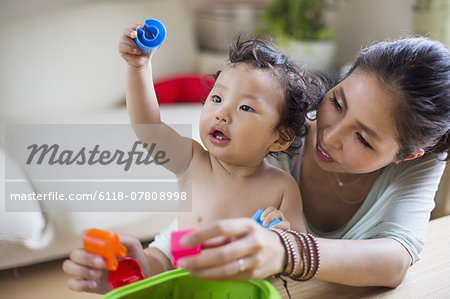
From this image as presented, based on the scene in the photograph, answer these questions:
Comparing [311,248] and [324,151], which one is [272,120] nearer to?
[324,151]

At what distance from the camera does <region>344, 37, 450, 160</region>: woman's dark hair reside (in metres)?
0.90

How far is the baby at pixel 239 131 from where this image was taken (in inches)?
34.8

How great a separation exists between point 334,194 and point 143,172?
32.5 inches

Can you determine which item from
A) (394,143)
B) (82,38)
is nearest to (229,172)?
(394,143)

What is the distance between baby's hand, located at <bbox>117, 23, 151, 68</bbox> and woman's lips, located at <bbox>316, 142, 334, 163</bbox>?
0.41 metres

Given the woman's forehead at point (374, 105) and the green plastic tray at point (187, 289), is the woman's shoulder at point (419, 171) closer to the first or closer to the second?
the woman's forehead at point (374, 105)

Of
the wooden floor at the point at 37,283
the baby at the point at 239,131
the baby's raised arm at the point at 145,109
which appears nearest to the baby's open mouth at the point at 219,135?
the baby at the point at 239,131

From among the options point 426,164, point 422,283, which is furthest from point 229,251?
point 426,164

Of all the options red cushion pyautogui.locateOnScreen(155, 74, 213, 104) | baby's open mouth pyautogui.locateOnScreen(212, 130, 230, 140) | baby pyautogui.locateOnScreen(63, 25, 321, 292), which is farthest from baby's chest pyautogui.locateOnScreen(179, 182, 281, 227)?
red cushion pyautogui.locateOnScreen(155, 74, 213, 104)

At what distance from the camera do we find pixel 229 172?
979 millimetres

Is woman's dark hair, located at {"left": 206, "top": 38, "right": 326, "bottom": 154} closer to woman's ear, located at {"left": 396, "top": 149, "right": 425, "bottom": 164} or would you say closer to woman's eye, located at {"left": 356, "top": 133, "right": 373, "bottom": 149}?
woman's eye, located at {"left": 356, "top": 133, "right": 373, "bottom": 149}

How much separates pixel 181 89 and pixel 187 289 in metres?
1.90

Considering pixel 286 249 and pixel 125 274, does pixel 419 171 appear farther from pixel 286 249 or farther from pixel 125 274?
pixel 125 274

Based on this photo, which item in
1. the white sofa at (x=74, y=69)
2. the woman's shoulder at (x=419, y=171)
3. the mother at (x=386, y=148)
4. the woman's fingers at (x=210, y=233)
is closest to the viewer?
the woman's fingers at (x=210, y=233)
